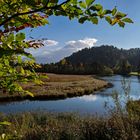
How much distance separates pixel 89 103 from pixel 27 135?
85.3ft

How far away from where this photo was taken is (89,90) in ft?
161

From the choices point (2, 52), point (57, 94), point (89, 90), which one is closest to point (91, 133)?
point (2, 52)

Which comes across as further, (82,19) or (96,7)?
(82,19)

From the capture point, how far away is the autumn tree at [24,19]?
214cm

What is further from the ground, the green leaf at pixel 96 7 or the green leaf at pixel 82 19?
the green leaf at pixel 96 7

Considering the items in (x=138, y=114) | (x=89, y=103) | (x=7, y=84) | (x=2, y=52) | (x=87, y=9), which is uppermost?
(x=87, y=9)

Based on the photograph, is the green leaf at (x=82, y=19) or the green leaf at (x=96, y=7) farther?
the green leaf at (x=82, y=19)

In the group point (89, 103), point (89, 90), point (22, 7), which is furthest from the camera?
point (89, 90)

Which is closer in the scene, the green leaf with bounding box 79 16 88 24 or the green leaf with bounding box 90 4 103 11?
the green leaf with bounding box 90 4 103 11

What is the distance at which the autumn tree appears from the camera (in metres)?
2.14

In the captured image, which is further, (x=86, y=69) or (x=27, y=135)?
(x=86, y=69)

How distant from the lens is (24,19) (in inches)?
94.7

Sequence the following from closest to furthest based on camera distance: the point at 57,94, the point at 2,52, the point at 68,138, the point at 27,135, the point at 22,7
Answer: the point at 2,52, the point at 22,7, the point at 68,138, the point at 27,135, the point at 57,94

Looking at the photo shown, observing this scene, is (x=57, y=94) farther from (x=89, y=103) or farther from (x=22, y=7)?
(x=22, y=7)
